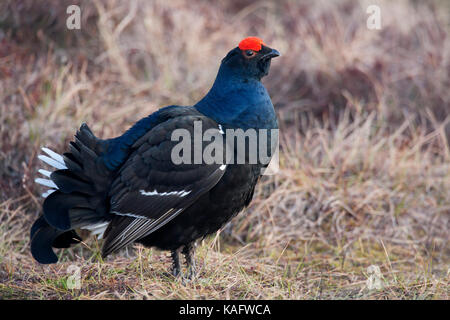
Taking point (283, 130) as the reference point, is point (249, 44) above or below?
above

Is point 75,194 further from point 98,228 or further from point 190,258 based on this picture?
point 190,258

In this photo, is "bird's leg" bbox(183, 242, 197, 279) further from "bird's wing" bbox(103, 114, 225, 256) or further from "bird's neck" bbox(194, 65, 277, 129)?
"bird's neck" bbox(194, 65, 277, 129)

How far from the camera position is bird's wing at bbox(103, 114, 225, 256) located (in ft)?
10.9

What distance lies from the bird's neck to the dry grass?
0.95 m

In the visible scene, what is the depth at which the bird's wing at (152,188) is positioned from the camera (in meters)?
3.33

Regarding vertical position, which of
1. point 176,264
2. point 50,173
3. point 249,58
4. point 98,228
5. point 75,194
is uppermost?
point 249,58

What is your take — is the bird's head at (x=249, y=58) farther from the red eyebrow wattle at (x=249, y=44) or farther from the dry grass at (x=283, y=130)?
the dry grass at (x=283, y=130)

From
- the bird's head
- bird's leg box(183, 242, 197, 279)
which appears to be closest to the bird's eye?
the bird's head

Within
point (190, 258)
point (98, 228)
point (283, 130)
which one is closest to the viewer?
point (98, 228)

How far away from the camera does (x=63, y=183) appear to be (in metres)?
3.43

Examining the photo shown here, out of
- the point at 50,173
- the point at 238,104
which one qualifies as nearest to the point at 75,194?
the point at 50,173

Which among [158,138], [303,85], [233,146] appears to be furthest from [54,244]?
[303,85]

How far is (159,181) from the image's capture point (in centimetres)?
338

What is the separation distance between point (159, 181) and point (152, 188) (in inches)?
2.5
